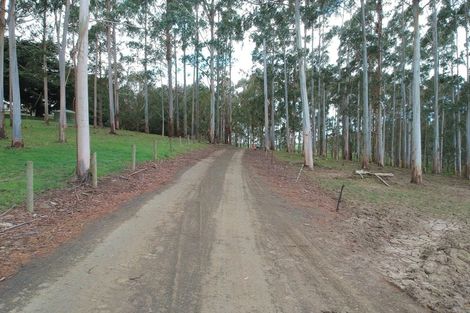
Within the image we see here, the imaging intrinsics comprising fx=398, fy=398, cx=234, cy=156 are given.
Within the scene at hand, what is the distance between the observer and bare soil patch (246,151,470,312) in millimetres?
5227

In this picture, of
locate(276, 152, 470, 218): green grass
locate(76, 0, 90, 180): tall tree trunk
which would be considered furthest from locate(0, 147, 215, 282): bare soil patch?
locate(276, 152, 470, 218): green grass

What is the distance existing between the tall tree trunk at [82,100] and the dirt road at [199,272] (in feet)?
10.6

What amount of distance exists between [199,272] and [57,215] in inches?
167

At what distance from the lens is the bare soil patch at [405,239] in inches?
206

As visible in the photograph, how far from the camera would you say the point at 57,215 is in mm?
8062

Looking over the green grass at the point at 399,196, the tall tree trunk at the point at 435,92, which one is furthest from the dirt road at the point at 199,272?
the tall tree trunk at the point at 435,92

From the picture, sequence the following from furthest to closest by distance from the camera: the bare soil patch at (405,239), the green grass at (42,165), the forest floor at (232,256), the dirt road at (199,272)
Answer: the green grass at (42,165)
the bare soil patch at (405,239)
the forest floor at (232,256)
the dirt road at (199,272)

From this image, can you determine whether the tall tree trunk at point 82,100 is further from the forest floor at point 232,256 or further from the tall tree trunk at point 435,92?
the tall tree trunk at point 435,92

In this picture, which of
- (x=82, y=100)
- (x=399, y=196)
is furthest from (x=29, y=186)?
(x=399, y=196)

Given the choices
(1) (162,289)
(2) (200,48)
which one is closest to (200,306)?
(1) (162,289)

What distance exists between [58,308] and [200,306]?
147 centimetres

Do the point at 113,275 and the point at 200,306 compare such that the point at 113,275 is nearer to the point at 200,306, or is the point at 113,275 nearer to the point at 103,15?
the point at 200,306

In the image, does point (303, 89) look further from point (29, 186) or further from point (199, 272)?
point (199, 272)

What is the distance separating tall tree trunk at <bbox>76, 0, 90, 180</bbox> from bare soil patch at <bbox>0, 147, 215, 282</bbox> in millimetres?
629
